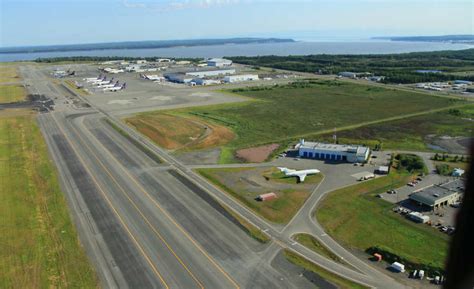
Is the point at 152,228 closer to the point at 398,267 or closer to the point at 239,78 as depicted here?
the point at 398,267

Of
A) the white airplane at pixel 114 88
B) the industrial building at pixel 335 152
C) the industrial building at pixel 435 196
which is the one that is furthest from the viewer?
the white airplane at pixel 114 88

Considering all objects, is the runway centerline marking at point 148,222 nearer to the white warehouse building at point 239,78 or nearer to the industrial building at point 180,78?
the industrial building at point 180,78

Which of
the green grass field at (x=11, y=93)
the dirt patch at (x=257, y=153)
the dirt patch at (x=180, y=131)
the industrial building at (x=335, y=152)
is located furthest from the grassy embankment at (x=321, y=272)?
the green grass field at (x=11, y=93)

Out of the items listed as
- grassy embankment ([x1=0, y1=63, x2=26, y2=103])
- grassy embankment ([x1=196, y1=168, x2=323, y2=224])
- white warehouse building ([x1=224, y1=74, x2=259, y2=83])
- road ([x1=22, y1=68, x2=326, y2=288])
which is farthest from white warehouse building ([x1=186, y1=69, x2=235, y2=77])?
grassy embankment ([x1=196, y1=168, x2=323, y2=224])

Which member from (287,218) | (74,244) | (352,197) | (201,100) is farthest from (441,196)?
(201,100)

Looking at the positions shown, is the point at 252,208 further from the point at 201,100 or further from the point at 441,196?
the point at 201,100

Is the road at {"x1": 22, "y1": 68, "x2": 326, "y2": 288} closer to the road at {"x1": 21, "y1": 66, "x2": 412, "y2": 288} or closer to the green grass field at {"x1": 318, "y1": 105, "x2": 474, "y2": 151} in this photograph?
the road at {"x1": 21, "y1": 66, "x2": 412, "y2": 288}
